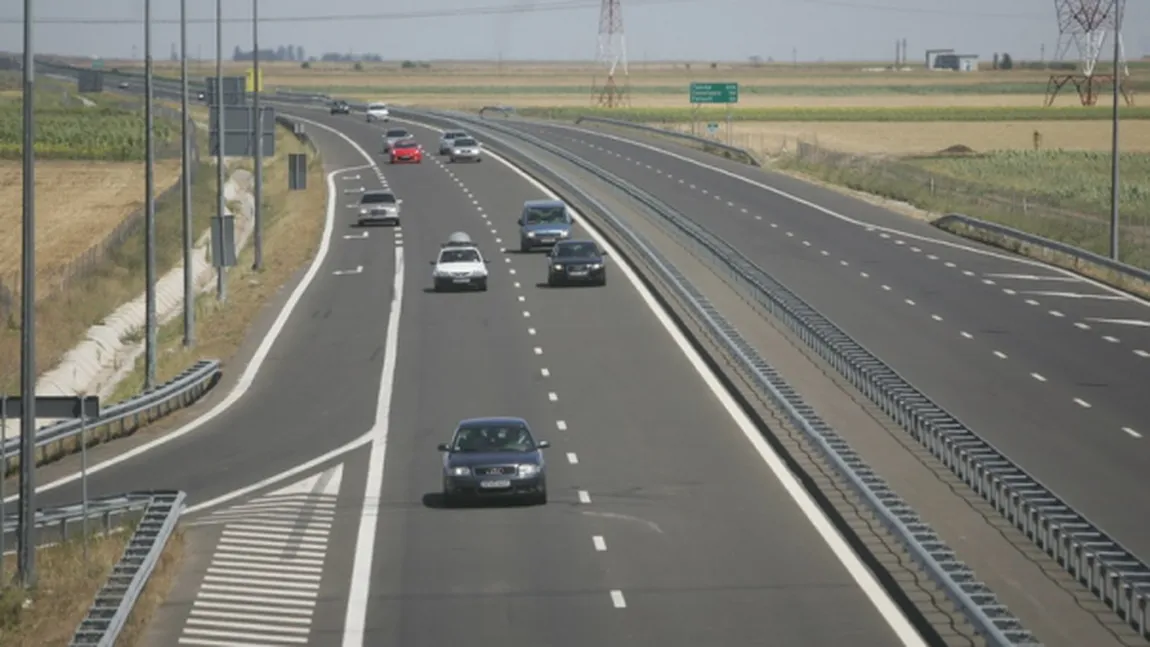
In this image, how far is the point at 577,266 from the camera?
61.0m

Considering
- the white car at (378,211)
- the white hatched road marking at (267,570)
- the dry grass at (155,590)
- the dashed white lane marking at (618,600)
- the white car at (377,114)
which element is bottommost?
the white hatched road marking at (267,570)

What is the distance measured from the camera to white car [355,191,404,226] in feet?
264

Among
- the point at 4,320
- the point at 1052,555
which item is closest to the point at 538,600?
the point at 1052,555

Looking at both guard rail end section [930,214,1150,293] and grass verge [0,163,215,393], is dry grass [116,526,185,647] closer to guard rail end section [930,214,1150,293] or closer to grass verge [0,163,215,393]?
grass verge [0,163,215,393]

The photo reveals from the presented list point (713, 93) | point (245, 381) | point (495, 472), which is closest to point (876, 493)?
point (495, 472)

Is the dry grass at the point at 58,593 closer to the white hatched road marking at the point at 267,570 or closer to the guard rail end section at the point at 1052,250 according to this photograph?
the white hatched road marking at the point at 267,570

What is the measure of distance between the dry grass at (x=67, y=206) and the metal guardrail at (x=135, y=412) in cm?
2204

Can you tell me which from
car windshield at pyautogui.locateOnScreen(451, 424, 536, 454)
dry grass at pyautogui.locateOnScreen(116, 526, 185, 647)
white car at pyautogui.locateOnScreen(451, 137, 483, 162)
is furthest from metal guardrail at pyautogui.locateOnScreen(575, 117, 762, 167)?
dry grass at pyautogui.locateOnScreen(116, 526, 185, 647)

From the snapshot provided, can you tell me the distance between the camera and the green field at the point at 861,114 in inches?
6781

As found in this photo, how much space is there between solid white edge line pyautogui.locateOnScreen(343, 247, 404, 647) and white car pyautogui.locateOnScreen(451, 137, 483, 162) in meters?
52.9

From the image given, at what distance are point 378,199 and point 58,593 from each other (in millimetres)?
54897

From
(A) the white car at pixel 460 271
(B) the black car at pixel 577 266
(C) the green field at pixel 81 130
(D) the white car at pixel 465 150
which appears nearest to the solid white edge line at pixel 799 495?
(B) the black car at pixel 577 266

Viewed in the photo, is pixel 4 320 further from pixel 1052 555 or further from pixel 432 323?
pixel 1052 555

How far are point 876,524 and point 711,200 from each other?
5918cm
